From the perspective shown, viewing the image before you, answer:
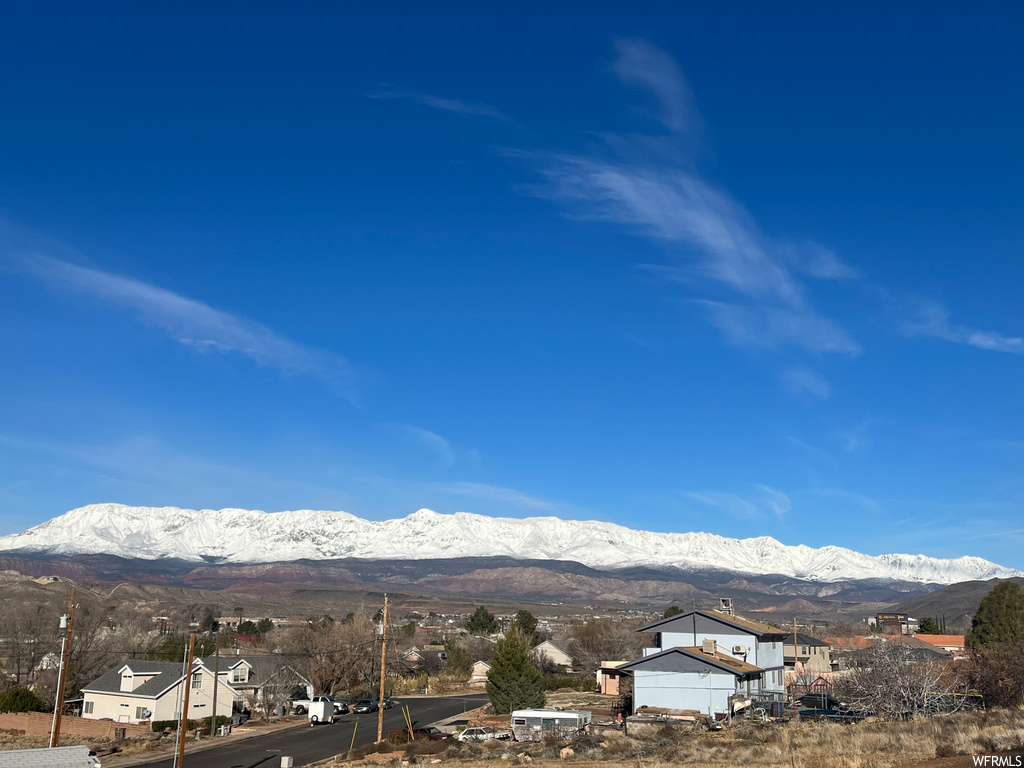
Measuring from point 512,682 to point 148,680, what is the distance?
2821cm

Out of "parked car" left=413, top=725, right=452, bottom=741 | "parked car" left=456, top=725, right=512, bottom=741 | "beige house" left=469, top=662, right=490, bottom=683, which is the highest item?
"parked car" left=456, top=725, right=512, bottom=741

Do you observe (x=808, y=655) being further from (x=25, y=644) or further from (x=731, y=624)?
(x=25, y=644)

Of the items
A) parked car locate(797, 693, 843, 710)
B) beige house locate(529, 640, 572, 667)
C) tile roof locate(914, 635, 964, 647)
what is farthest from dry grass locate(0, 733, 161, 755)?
tile roof locate(914, 635, 964, 647)

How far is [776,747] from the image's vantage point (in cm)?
3600

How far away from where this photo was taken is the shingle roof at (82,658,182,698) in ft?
216

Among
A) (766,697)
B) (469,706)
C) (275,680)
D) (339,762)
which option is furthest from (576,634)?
(339,762)

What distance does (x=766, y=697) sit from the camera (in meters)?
59.8

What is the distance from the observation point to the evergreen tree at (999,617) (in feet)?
334

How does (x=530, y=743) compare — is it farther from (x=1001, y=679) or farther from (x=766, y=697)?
(x=1001, y=679)

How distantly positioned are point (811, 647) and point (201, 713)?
6184 centimetres

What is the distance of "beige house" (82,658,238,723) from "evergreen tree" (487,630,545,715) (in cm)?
2106

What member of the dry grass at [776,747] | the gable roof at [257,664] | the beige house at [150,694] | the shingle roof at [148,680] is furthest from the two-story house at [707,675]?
the shingle roof at [148,680]

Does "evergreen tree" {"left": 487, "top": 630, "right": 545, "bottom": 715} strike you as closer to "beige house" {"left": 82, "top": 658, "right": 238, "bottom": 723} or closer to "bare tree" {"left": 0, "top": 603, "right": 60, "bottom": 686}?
"beige house" {"left": 82, "top": 658, "right": 238, "bottom": 723}

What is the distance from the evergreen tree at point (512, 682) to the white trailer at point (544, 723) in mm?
11287
